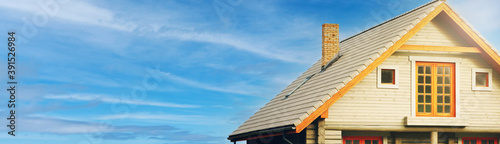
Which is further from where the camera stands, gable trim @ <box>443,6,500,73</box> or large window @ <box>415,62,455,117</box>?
large window @ <box>415,62,455,117</box>

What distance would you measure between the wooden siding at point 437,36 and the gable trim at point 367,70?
29.8 inches

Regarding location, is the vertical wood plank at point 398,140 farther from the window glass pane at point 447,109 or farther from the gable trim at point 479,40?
the gable trim at point 479,40

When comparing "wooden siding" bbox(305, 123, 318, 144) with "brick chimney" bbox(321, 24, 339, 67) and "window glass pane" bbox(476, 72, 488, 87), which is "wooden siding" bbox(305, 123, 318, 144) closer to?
"brick chimney" bbox(321, 24, 339, 67)

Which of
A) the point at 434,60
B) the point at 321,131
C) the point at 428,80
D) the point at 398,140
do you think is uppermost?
the point at 434,60

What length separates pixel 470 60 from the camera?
63.5 feet

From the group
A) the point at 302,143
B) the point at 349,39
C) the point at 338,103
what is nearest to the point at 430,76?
the point at 338,103

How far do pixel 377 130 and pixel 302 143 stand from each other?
7.56ft

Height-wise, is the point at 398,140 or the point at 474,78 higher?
the point at 474,78

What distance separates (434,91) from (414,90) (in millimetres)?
709

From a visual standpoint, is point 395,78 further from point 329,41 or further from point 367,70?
point 329,41

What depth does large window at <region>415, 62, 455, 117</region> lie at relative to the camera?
61.7 ft

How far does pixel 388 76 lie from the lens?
18.8 metres

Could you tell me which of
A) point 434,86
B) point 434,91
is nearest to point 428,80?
point 434,86

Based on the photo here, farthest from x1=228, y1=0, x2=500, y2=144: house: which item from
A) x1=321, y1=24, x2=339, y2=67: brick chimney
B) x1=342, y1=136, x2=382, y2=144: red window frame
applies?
x1=321, y1=24, x2=339, y2=67: brick chimney
